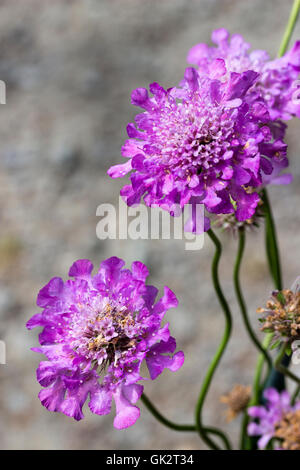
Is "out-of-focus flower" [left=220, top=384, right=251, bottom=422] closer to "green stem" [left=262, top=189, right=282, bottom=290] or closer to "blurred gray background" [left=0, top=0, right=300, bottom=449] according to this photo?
"green stem" [left=262, top=189, right=282, bottom=290]

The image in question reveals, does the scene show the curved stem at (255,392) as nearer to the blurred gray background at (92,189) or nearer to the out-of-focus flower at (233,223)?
the out-of-focus flower at (233,223)

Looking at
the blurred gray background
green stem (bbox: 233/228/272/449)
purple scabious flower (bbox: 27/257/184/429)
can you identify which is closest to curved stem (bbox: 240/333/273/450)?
green stem (bbox: 233/228/272/449)

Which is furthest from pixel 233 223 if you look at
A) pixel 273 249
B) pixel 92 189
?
pixel 92 189

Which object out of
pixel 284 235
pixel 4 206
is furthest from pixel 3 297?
pixel 284 235

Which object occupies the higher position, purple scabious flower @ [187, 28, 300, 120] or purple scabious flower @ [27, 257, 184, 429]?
purple scabious flower @ [187, 28, 300, 120]

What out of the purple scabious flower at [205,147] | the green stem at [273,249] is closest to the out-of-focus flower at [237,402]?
the green stem at [273,249]
